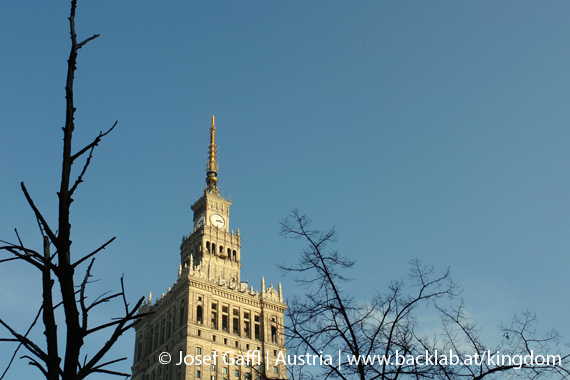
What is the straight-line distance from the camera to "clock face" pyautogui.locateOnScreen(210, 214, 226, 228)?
99.3 metres

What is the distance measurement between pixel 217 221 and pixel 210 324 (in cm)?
2378

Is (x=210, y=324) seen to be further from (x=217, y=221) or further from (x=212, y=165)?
(x=212, y=165)

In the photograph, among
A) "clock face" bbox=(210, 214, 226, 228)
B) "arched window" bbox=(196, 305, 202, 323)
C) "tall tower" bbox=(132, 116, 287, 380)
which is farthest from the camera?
"clock face" bbox=(210, 214, 226, 228)

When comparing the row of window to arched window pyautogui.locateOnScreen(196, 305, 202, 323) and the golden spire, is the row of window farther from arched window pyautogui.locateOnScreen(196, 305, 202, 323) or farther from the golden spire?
the golden spire

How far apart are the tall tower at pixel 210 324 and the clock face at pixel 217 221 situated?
2343 mm

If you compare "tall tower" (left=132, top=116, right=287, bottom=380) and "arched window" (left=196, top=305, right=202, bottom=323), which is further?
"arched window" (left=196, top=305, right=202, bottom=323)

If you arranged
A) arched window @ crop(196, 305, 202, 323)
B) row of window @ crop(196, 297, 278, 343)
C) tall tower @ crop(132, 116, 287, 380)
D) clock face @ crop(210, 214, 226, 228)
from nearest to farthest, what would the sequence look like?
→ 1. tall tower @ crop(132, 116, 287, 380)
2. arched window @ crop(196, 305, 202, 323)
3. row of window @ crop(196, 297, 278, 343)
4. clock face @ crop(210, 214, 226, 228)

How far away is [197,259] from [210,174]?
21.1 metres

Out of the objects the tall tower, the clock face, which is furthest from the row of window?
the clock face

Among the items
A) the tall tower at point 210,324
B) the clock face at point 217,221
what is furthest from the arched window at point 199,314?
the clock face at point 217,221

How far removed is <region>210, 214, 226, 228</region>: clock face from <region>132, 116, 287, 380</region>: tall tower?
7.69ft

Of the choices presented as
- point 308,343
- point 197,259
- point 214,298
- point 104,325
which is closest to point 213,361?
point 214,298

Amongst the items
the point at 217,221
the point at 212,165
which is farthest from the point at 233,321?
the point at 212,165

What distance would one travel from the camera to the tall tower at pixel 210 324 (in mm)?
76750
